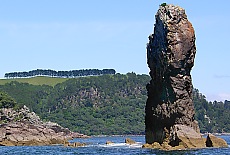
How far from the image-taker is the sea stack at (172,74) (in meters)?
86.4

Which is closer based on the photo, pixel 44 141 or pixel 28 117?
pixel 44 141

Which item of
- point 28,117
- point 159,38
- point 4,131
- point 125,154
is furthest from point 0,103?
point 125,154

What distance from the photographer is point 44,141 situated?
127062 millimetres

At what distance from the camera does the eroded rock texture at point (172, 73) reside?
8650cm

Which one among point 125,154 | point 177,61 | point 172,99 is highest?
point 177,61

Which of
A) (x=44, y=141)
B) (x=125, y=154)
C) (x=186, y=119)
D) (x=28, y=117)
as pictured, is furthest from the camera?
(x=28, y=117)

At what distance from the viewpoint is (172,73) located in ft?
287

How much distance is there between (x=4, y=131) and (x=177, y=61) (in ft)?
182

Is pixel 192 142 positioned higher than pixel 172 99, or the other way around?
pixel 172 99

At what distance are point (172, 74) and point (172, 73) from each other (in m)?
0.15

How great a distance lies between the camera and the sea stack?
86438 millimetres

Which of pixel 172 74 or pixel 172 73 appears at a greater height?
pixel 172 73

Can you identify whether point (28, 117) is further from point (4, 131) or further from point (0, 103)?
point (4, 131)

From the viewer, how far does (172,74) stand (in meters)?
87.4
